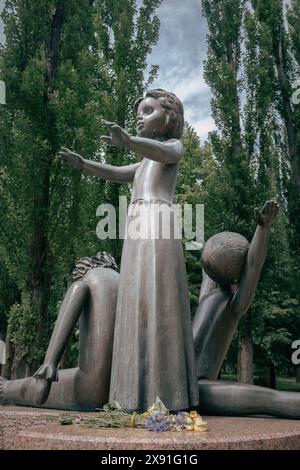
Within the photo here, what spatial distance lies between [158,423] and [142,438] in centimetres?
32

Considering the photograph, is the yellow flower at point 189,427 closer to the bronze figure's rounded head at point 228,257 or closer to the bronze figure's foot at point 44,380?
the bronze figure's foot at point 44,380

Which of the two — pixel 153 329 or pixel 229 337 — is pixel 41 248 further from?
pixel 153 329

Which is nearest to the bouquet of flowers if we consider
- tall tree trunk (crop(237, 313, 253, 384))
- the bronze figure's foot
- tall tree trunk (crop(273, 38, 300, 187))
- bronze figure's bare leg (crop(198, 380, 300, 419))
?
the bronze figure's foot

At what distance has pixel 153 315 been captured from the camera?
3490mm

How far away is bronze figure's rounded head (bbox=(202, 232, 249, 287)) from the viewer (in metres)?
4.03

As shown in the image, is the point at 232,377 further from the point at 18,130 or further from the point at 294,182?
the point at 18,130

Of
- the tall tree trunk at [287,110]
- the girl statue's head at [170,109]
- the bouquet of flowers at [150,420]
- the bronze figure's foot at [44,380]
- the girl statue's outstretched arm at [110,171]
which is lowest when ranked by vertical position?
the bouquet of flowers at [150,420]

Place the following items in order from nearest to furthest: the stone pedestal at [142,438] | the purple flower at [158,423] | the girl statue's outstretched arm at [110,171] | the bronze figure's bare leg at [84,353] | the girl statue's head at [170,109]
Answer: the stone pedestal at [142,438], the purple flower at [158,423], the bronze figure's bare leg at [84,353], the girl statue's head at [170,109], the girl statue's outstretched arm at [110,171]

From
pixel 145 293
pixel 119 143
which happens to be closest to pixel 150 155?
pixel 119 143

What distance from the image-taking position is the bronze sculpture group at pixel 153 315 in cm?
343

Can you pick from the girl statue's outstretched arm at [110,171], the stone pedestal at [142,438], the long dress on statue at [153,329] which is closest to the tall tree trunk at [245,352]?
the girl statue's outstretched arm at [110,171]

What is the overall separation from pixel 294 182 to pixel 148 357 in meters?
12.9

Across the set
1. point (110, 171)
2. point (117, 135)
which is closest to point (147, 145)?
point (117, 135)

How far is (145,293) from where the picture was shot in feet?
11.8
